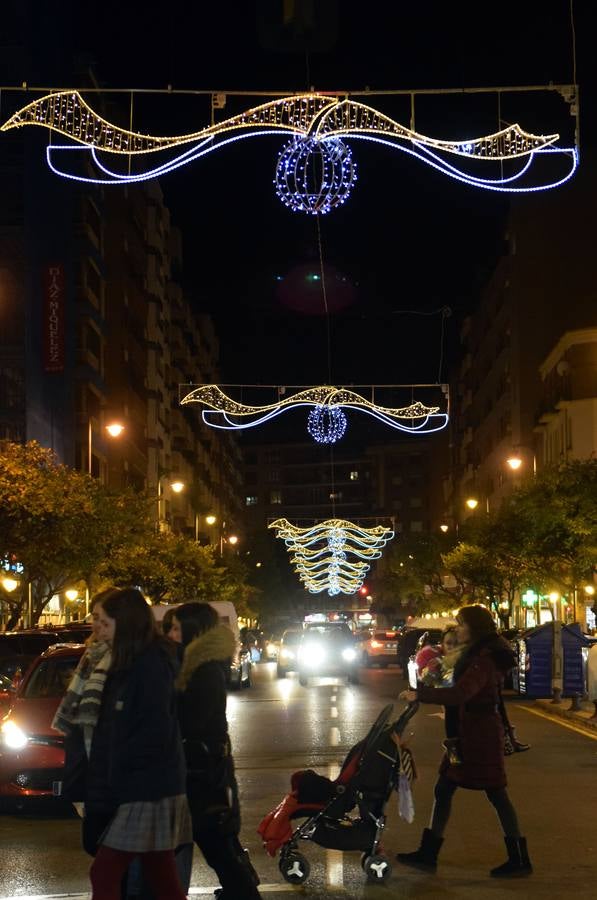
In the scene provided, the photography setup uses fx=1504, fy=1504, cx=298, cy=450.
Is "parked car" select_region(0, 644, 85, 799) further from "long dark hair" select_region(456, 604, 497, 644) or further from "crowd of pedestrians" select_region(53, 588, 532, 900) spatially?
"crowd of pedestrians" select_region(53, 588, 532, 900)

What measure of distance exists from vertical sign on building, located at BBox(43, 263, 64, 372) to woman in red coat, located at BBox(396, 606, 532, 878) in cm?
5082

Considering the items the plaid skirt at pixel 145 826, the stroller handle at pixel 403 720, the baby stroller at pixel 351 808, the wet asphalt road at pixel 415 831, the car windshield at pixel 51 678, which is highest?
the car windshield at pixel 51 678

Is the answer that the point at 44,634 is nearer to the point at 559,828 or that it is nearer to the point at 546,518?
the point at 559,828

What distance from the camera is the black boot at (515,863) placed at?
10445mm

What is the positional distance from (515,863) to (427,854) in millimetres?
689

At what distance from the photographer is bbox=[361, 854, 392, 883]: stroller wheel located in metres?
10.2

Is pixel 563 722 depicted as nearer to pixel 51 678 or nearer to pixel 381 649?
pixel 51 678

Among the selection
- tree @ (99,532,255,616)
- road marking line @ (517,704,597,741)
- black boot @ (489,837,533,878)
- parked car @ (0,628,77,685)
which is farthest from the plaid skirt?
tree @ (99,532,255,616)

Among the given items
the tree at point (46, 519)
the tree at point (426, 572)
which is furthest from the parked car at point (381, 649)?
the tree at point (426, 572)

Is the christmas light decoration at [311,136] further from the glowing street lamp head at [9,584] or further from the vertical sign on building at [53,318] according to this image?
the vertical sign on building at [53,318]

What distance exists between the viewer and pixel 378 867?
1016cm

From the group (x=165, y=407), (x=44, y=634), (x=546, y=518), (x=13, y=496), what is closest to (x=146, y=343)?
(x=165, y=407)

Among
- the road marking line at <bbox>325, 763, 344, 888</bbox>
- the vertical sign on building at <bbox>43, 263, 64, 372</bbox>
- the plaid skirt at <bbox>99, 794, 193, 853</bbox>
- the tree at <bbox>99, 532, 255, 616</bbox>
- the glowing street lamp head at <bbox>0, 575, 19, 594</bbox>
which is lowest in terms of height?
the road marking line at <bbox>325, 763, 344, 888</bbox>

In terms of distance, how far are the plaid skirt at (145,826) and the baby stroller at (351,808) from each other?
3520mm
